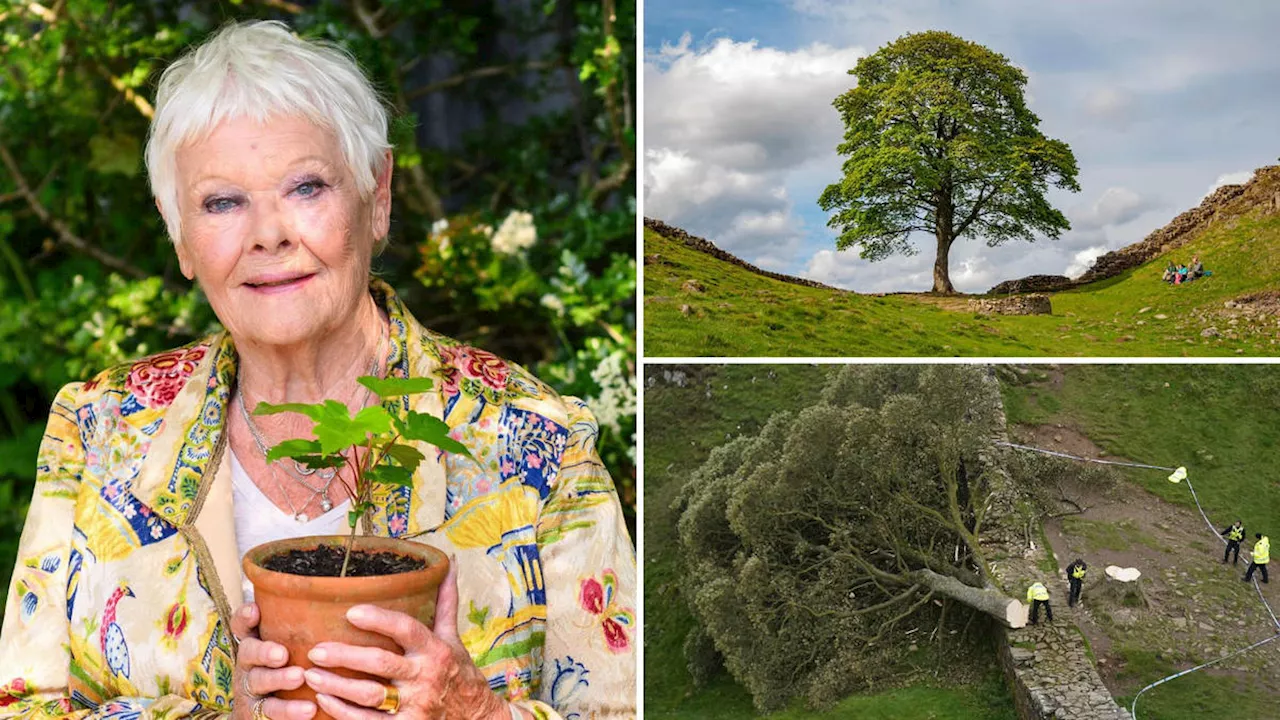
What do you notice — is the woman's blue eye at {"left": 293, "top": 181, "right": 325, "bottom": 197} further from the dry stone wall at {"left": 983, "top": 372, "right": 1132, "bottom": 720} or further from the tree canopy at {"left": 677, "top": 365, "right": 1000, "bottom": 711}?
the dry stone wall at {"left": 983, "top": 372, "right": 1132, "bottom": 720}

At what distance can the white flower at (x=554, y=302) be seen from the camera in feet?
8.98

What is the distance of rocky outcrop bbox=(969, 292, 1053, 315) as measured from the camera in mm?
1996

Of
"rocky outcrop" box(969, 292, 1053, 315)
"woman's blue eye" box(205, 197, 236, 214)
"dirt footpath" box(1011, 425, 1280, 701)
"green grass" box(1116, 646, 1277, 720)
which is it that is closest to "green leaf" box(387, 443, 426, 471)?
"woman's blue eye" box(205, 197, 236, 214)

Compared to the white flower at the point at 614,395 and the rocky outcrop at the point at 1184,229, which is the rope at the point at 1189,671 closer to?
the rocky outcrop at the point at 1184,229

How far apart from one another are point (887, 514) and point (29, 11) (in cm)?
268

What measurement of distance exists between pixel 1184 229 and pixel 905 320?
492mm

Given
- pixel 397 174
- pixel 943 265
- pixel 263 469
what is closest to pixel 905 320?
pixel 943 265

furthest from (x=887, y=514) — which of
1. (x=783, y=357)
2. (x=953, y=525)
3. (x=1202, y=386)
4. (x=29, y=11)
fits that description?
(x=29, y=11)

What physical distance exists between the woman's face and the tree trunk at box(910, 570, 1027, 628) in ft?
4.02

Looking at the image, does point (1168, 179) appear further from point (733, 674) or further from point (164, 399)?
point (164, 399)

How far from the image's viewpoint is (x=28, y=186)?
10.7 feet

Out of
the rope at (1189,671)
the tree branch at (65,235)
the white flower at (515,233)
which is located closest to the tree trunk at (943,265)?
the rope at (1189,671)

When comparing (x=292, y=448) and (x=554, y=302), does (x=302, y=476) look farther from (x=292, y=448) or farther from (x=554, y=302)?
(x=554, y=302)

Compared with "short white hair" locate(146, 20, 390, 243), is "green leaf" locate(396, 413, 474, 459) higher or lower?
lower
